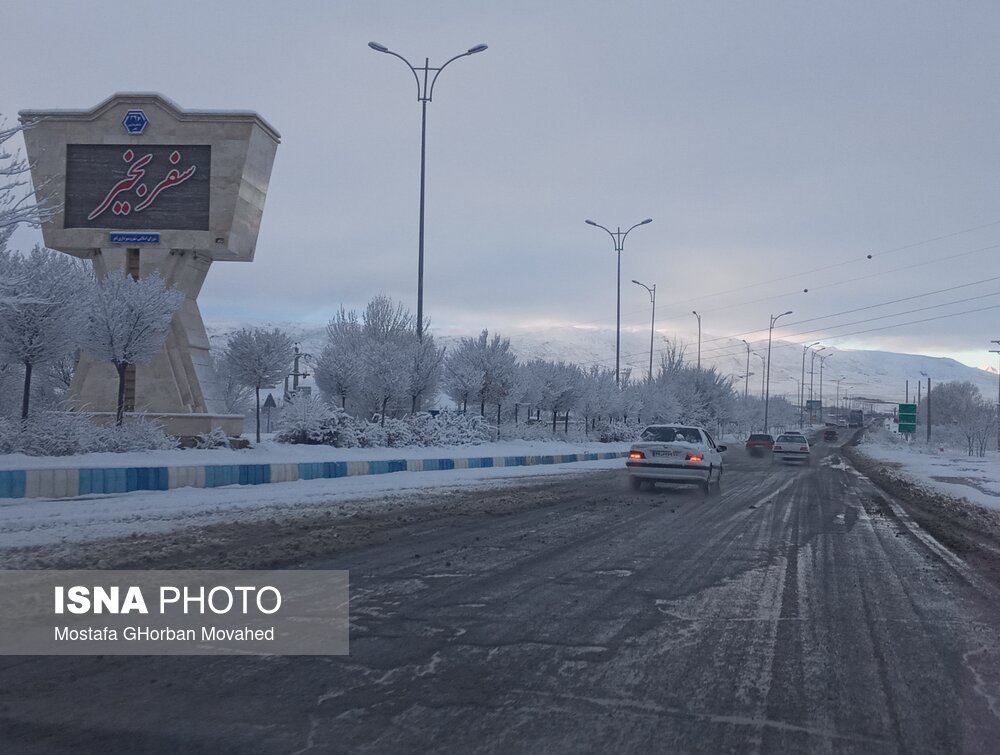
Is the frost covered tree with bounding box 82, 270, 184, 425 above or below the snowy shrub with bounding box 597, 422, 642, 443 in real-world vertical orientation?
above

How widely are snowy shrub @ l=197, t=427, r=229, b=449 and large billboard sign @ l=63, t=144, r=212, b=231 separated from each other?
6.98 m

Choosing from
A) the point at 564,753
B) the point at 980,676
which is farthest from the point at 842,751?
the point at 980,676

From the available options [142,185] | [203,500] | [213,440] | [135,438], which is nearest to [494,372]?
[142,185]

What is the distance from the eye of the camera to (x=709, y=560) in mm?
10062

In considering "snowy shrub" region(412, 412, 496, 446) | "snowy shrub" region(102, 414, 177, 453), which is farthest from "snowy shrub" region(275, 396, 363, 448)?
"snowy shrub" region(102, 414, 177, 453)

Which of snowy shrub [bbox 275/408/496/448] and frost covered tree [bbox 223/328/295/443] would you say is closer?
snowy shrub [bbox 275/408/496/448]

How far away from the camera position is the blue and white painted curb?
46.9ft

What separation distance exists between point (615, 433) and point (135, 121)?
39.4 m

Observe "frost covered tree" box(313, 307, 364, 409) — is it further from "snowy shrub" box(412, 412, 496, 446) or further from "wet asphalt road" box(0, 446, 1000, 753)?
"wet asphalt road" box(0, 446, 1000, 753)

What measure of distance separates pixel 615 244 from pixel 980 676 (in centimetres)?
4908

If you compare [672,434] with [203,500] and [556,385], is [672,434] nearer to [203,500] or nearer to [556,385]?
[203,500]

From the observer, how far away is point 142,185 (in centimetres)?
2848

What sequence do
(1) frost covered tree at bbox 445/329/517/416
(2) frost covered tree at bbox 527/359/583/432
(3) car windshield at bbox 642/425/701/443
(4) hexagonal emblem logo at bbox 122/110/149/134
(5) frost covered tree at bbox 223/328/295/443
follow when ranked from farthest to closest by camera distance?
(2) frost covered tree at bbox 527/359/583/432, (1) frost covered tree at bbox 445/329/517/416, (5) frost covered tree at bbox 223/328/295/443, (4) hexagonal emblem logo at bbox 122/110/149/134, (3) car windshield at bbox 642/425/701/443

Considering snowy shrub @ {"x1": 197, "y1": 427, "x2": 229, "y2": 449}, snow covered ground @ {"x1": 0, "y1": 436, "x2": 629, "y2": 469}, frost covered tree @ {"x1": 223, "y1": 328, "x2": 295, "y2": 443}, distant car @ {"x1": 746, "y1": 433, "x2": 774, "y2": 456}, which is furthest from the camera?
distant car @ {"x1": 746, "y1": 433, "x2": 774, "y2": 456}
